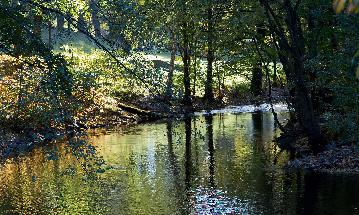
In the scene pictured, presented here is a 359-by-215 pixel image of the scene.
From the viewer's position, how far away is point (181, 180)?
17578mm

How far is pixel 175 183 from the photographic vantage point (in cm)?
1717

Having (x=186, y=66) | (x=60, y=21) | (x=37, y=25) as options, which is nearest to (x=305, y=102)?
(x=37, y=25)

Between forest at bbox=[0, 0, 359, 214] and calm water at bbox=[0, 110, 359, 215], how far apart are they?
9 cm

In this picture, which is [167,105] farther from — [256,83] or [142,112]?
[256,83]

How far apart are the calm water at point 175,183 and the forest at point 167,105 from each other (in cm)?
9

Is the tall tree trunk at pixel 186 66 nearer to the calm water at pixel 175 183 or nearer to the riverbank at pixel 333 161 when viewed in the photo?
the calm water at pixel 175 183

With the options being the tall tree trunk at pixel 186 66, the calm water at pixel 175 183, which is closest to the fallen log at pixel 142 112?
the tall tree trunk at pixel 186 66

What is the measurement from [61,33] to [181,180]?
340 inches

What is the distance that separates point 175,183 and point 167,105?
8.45 m

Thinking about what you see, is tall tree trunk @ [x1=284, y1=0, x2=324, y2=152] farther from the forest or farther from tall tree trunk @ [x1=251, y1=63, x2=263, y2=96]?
tall tree trunk @ [x1=251, y1=63, x2=263, y2=96]

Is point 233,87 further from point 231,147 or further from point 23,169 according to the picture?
point 23,169

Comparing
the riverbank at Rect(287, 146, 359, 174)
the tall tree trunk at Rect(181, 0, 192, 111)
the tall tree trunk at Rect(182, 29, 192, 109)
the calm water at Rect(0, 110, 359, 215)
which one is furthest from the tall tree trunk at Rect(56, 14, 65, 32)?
the tall tree trunk at Rect(182, 29, 192, 109)

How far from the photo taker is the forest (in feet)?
29.8

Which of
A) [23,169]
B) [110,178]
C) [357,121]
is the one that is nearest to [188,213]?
[110,178]
